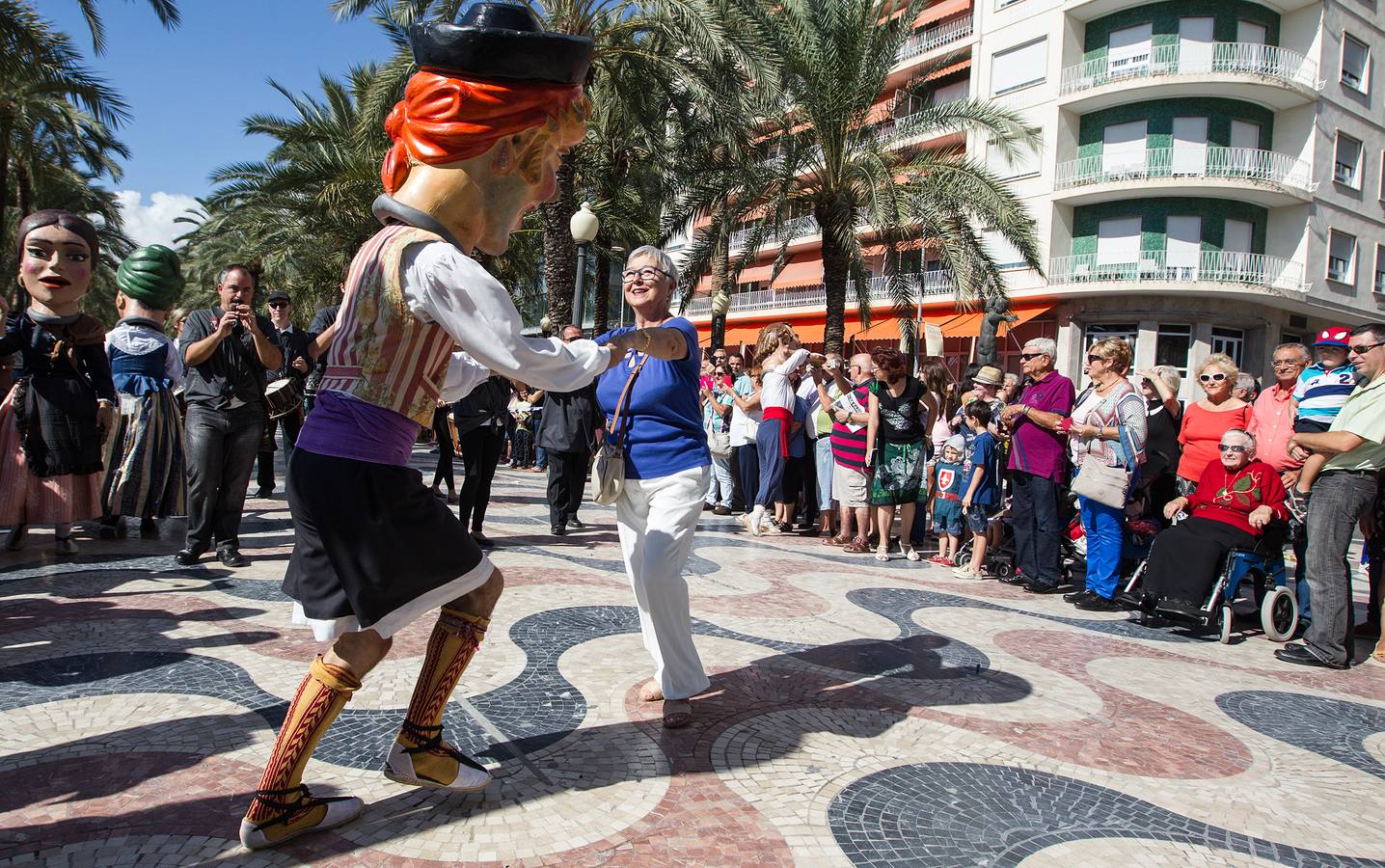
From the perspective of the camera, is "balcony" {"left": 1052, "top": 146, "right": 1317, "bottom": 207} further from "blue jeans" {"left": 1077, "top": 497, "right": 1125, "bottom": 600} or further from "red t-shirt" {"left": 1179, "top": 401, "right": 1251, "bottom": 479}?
"blue jeans" {"left": 1077, "top": 497, "right": 1125, "bottom": 600}

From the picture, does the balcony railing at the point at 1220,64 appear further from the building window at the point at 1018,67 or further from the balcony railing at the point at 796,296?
the balcony railing at the point at 796,296

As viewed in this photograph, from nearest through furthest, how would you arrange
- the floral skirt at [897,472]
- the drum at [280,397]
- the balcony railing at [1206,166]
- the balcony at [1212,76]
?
the drum at [280,397] → the floral skirt at [897,472] → the balcony at [1212,76] → the balcony railing at [1206,166]

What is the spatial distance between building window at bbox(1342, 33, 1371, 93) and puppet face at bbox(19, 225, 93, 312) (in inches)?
1366

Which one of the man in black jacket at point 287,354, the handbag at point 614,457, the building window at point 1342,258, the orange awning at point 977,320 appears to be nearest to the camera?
the handbag at point 614,457

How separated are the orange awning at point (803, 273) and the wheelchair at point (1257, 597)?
105 ft

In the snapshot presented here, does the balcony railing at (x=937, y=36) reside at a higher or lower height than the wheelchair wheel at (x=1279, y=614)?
higher

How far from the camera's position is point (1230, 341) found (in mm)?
26500

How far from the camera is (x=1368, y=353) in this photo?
4.76 metres

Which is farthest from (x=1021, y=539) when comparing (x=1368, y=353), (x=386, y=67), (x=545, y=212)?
(x=386, y=67)

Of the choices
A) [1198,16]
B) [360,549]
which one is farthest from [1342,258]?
[360,549]

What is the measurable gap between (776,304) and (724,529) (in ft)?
100

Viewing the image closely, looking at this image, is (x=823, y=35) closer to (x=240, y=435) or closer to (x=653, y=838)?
(x=240, y=435)

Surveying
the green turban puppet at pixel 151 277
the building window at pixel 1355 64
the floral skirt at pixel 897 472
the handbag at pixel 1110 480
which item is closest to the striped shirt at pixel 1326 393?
the handbag at pixel 1110 480

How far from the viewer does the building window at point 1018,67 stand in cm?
2791
